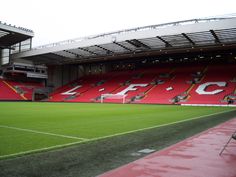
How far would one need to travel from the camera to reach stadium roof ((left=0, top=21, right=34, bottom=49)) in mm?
37103

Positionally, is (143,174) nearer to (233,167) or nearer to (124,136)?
(233,167)

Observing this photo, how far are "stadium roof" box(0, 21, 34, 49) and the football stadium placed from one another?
0.15 metres

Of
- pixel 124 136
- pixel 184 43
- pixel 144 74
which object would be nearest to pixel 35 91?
pixel 144 74

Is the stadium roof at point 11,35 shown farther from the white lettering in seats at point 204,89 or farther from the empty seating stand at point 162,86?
the white lettering in seats at point 204,89

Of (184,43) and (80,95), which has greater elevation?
(184,43)

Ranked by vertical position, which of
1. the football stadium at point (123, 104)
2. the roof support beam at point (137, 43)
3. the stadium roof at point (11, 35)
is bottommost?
the football stadium at point (123, 104)

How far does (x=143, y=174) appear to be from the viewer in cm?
359

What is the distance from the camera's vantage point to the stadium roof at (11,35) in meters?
37.1

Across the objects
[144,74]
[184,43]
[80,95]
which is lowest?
[80,95]

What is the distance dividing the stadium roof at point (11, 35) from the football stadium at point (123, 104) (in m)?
0.15

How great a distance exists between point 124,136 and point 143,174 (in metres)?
3.78

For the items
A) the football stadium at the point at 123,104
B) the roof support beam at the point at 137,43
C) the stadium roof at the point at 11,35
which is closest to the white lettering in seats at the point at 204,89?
the football stadium at the point at 123,104

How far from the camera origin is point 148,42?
110 ft

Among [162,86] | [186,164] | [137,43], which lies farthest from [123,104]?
[186,164]
